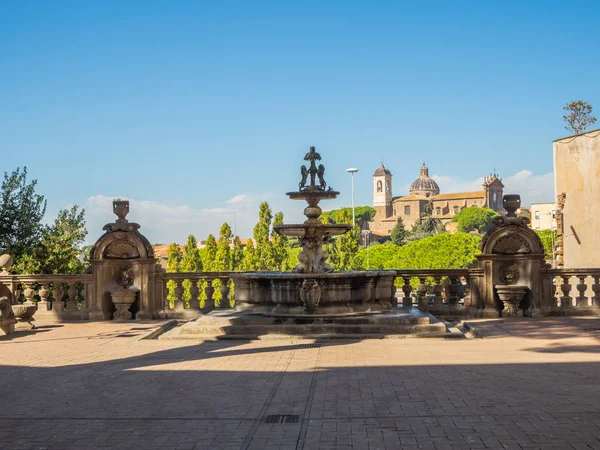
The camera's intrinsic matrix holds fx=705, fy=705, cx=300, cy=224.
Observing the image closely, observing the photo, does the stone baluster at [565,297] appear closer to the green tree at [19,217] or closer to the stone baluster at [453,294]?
the stone baluster at [453,294]

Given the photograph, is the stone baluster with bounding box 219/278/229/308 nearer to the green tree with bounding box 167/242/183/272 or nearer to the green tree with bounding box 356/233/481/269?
the green tree with bounding box 167/242/183/272

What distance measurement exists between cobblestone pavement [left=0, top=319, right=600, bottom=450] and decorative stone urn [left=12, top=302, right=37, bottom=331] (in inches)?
86.0

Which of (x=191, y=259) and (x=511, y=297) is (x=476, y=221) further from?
(x=511, y=297)

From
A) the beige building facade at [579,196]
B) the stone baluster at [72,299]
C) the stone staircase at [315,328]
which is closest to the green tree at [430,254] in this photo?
the beige building facade at [579,196]

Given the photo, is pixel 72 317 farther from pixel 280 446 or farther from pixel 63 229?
pixel 280 446

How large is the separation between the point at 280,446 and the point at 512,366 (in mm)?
4477

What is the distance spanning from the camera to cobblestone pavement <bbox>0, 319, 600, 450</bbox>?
19.6 feet

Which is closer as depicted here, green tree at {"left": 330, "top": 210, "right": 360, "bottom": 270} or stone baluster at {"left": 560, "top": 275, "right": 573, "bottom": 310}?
stone baluster at {"left": 560, "top": 275, "right": 573, "bottom": 310}

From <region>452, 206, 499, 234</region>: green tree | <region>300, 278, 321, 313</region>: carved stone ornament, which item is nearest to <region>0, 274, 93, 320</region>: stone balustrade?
<region>300, 278, 321, 313</region>: carved stone ornament

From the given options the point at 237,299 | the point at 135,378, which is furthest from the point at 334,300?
the point at 135,378

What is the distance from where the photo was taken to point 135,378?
8.75 metres

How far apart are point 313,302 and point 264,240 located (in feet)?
189

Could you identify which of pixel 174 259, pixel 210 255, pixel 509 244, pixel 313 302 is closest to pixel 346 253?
pixel 210 255

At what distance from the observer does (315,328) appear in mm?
12328
